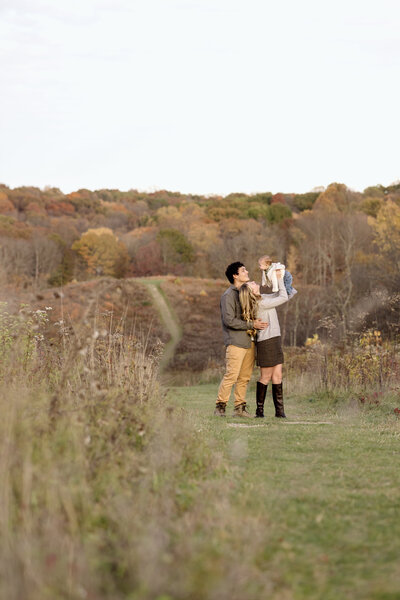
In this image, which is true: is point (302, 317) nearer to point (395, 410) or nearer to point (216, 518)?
point (395, 410)

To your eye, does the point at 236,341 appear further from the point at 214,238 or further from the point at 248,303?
the point at 214,238

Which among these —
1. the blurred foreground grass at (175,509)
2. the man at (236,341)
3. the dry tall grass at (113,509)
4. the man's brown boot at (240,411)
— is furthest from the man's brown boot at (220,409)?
the dry tall grass at (113,509)

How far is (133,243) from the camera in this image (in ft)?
305

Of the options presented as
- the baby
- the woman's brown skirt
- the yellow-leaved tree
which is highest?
the yellow-leaved tree

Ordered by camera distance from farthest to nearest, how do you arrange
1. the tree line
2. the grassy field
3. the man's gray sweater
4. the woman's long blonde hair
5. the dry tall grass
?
the tree line
the man's gray sweater
the woman's long blonde hair
the grassy field
the dry tall grass

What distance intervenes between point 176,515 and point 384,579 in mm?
1273

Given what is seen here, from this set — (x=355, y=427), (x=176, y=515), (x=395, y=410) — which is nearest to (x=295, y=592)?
(x=176, y=515)

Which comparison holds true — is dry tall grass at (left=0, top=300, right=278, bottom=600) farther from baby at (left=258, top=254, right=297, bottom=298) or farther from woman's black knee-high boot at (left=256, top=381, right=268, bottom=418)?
baby at (left=258, top=254, right=297, bottom=298)

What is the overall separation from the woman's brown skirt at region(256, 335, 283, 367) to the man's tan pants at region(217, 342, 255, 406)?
297 millimetres

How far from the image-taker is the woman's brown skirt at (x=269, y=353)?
915 centimetres

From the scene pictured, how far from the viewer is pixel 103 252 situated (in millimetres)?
85625

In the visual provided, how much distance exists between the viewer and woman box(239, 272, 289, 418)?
9.06m

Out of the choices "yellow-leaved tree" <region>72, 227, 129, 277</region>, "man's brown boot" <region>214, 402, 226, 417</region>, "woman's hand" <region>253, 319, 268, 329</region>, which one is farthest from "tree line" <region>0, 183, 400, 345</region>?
"woman's hand" <region>253, 319, 268, 329</region>

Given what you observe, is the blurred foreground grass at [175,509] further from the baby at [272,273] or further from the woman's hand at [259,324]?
the baby at [272,273]
